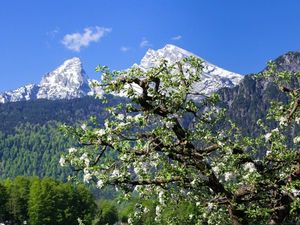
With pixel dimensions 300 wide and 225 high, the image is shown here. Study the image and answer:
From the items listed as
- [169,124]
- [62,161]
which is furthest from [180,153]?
[62,161]

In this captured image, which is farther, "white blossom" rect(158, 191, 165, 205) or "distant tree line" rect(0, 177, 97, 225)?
"distant tree line" rect(0, 177, 97, 225)

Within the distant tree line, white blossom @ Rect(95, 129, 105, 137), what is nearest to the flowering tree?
white blossom @ Rect(95, 129, 105, 137)

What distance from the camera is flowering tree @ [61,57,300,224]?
1561 centimetres

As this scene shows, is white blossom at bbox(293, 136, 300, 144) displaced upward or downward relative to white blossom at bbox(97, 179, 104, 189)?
upward

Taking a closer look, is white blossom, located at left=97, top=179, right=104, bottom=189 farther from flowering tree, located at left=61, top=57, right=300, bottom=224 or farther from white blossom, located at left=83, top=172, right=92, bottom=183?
white blossom, located at left=83, top=172, right=92, bottom=183

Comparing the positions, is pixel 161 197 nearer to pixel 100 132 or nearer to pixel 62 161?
pixel 100 132

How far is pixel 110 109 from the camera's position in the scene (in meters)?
16.1

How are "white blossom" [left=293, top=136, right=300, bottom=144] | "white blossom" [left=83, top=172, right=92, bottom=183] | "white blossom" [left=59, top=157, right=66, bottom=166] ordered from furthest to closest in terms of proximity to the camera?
"white blossom" [left=293, top=136, right=300, bottom=144] < "white blossom" [left=59, top=157, right=66, bottom=166] < "white blossom" [left=83, top=172, right=92, bottom=183]

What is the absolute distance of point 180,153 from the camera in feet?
53.9

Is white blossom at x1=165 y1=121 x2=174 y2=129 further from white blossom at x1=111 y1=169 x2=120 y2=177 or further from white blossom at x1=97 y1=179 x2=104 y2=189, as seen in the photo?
white blossom at x1=97 y1=179 x2=104 y2=189

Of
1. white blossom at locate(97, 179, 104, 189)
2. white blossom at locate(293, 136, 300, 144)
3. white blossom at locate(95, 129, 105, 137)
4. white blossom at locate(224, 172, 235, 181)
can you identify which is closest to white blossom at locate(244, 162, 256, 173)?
white blossom at locate(224, 172, 235, 181)

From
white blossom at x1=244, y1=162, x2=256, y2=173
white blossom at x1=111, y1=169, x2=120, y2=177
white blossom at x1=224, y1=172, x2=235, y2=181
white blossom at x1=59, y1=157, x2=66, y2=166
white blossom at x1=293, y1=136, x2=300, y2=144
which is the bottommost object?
white blossom at x1=111, y1=169, x2=120, y2=177

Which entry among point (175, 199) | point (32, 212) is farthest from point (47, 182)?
point (175, 199)

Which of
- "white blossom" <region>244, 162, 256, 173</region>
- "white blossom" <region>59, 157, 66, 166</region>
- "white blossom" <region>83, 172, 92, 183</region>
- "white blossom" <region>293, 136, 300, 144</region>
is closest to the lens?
"white blossom" <region>83, 172, 92, 183</region>
